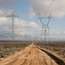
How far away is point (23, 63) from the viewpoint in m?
23.6

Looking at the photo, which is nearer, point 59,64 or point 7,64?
point 7,64

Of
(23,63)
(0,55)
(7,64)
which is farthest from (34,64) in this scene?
(0,55)

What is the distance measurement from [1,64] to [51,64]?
4.85 meters

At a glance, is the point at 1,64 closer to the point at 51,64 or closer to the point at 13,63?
the point at 13,63

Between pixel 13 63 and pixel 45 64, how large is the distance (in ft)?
10.1

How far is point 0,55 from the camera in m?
36.6

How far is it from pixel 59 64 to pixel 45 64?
1.65 metres

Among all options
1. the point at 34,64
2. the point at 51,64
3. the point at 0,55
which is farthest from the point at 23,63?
the point at 0,55

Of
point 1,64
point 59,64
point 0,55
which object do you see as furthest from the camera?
point 0,55

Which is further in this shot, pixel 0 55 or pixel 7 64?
pixel 0 55

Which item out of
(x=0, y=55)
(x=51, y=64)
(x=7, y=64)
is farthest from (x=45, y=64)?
(x=0, y=55)

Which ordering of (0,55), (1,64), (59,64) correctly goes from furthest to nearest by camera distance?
(0,55) < (59,64) < (1,64)

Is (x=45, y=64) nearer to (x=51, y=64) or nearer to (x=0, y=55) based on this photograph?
(x=51, y=64)

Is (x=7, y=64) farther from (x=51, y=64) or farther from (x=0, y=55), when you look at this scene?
(x=0, y=55)
